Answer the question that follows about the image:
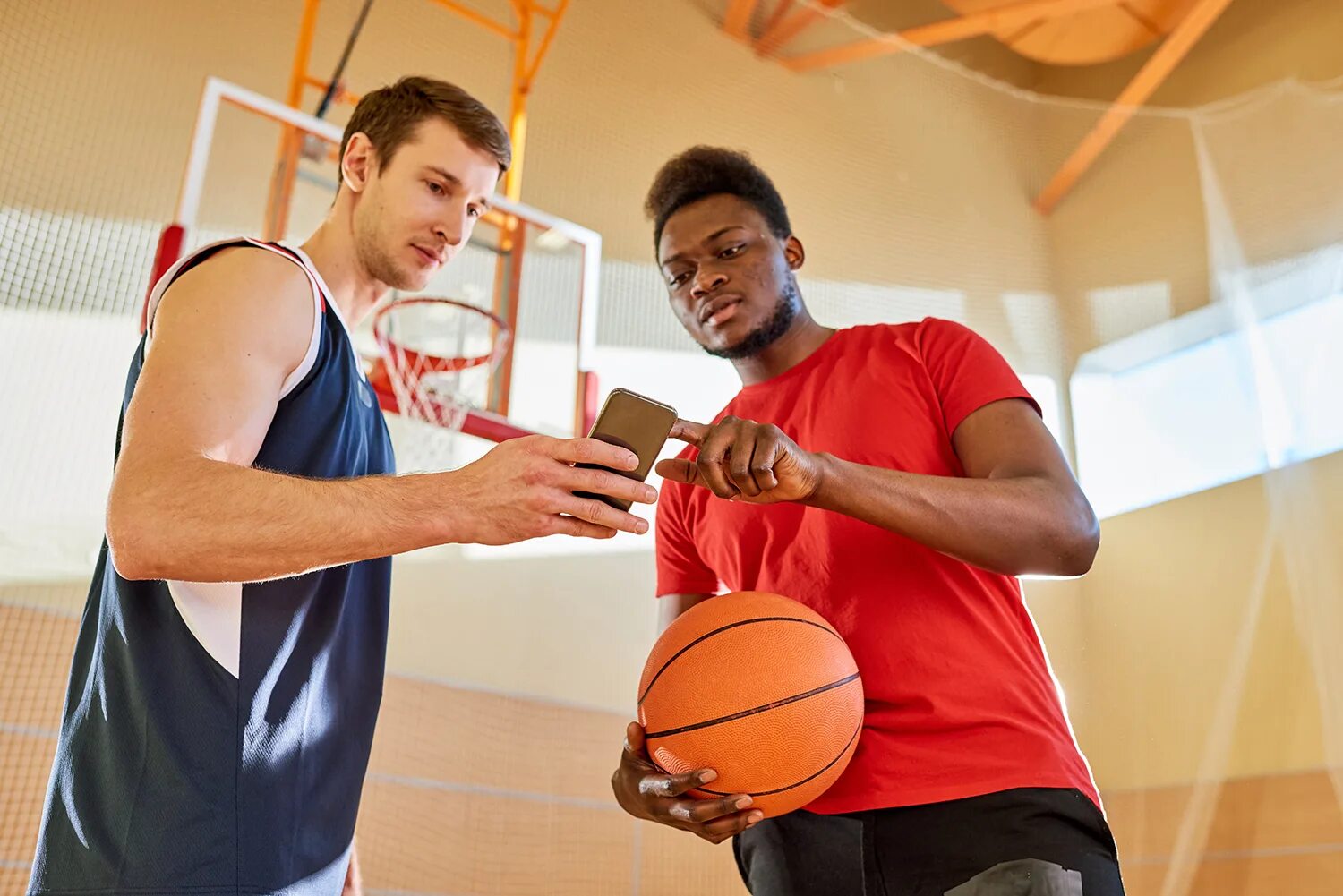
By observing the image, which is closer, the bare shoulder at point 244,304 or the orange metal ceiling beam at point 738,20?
the bare shoulder at point 244,304

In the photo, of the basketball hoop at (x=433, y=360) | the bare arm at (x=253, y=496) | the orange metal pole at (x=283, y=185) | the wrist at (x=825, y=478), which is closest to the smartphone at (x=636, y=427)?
the bare arm at (x=253, y=496)

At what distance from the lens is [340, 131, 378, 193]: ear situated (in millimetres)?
1720

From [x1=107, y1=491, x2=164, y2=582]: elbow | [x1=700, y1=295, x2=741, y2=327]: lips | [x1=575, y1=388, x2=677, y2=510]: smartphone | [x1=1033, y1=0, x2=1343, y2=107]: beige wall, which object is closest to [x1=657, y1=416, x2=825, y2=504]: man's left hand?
[x1=575, y1=388, x2=677, y2=510]: smartphone

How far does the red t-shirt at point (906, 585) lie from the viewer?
135cm

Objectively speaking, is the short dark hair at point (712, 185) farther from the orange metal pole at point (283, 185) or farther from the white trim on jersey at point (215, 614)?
the orange metal pole at point (283, 185)

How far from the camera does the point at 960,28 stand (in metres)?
5.18

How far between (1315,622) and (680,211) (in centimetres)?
270

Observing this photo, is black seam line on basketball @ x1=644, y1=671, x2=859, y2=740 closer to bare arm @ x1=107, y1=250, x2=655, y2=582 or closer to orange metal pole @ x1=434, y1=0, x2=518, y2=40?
bare arm @ x1=107, y1=250, x2=655, y2=582

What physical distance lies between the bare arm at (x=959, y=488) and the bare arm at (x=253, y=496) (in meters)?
0.17

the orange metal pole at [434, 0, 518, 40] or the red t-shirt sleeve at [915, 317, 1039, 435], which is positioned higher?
the orange metal pole at [434, 0, 518, 40]

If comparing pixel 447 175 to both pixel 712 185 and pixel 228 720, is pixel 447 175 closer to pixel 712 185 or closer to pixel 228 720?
pixel 712 185

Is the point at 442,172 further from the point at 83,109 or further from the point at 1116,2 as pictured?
the point at 1116,2

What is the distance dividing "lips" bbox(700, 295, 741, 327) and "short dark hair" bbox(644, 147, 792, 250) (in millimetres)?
262

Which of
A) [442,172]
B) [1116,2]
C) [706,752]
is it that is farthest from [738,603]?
[1116,2]
